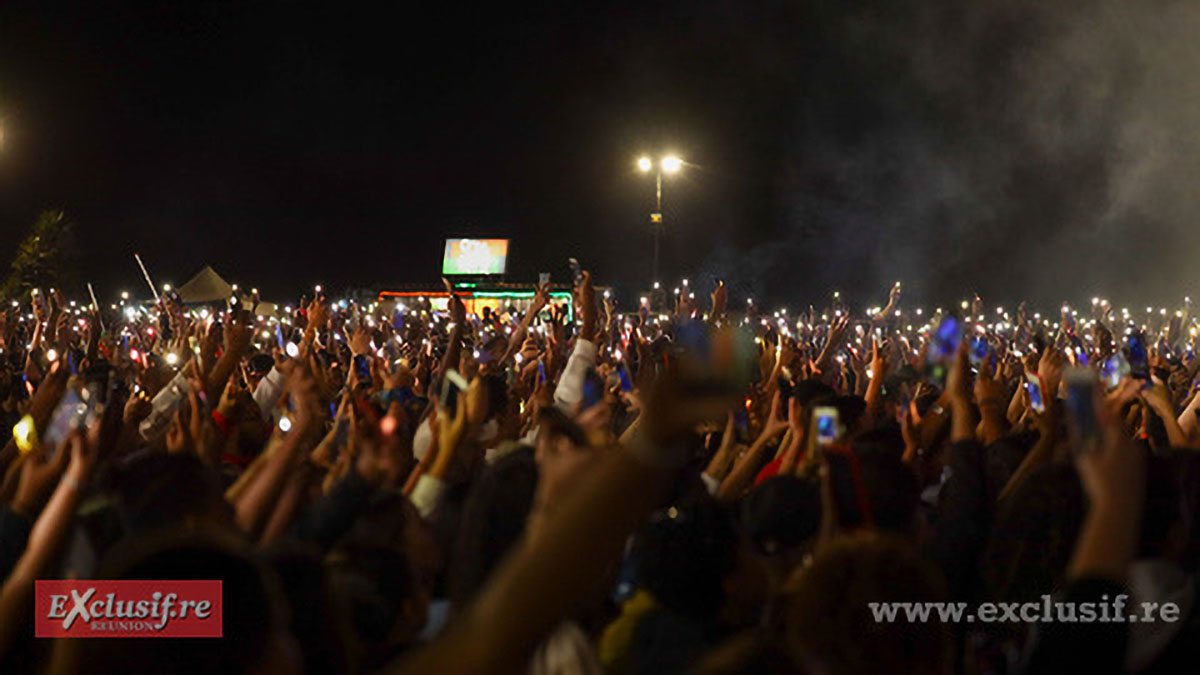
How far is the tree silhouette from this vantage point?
125 feet

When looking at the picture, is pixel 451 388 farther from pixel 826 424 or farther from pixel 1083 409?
pixel 1083 409

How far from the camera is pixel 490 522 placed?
12.2 feet

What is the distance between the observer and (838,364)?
1272 centimetres

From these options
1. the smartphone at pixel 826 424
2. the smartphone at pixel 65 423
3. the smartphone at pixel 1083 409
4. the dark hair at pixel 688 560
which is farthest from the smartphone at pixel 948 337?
the smartphone at pixel 65 423

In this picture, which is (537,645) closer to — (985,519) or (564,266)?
(985,519)

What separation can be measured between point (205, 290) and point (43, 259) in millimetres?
16945

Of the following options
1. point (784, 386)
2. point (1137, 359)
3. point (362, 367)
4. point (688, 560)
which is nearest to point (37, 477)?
point (688, 560)

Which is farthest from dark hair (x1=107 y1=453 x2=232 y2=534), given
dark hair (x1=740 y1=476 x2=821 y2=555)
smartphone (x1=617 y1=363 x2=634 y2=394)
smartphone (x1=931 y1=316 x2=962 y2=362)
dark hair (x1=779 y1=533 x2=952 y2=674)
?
smartphone (x1=617 y1=363 x2=634 y2=394)

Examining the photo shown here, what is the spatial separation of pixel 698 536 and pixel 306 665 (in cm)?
113

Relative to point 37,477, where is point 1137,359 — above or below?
above

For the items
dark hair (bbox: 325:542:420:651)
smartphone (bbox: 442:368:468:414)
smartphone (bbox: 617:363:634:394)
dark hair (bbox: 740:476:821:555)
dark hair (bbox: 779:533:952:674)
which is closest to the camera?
dark hair (bbox: 779:533:952:674)

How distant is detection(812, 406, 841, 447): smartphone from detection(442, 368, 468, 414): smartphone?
172cm

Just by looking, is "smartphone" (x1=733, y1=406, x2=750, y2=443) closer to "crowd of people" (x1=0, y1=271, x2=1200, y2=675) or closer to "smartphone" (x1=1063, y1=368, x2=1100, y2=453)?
"crowd of people" (x1=0, y1=271, x2=1200, y2=675)

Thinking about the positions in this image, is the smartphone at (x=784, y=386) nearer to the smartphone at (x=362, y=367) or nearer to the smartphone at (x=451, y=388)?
the smartphone at (x=451, y=388)
